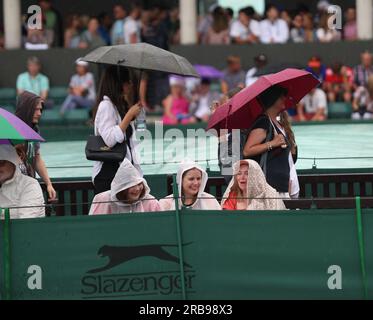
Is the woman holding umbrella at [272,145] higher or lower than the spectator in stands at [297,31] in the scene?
lower

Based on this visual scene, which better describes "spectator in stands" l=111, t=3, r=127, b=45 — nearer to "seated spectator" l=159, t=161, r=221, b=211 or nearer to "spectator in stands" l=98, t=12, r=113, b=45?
"spectator in stands" l=98, t=12, r=113, b=45

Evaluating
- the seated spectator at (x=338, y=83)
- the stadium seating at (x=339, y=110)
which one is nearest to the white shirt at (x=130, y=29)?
the seated spectator at (x=338, y=83)

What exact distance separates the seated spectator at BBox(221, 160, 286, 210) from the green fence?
0.52 meters

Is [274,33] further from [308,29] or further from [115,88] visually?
[115,88]

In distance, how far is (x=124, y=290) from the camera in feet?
30.5

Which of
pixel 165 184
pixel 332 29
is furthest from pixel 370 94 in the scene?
pixel 165 184

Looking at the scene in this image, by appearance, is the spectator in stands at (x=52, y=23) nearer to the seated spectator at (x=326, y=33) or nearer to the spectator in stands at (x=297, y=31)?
the spectator in stands at (x=297, y=31)

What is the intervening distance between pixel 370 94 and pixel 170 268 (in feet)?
36.6

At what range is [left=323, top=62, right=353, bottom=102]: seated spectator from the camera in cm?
2156

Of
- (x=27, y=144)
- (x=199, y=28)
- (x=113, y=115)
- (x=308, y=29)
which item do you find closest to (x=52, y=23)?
(x=199, y=28)

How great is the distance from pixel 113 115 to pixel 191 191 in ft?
3.57

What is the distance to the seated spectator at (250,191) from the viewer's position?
9906 millimetres

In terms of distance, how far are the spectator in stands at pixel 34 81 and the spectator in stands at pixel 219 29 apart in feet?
9.77
